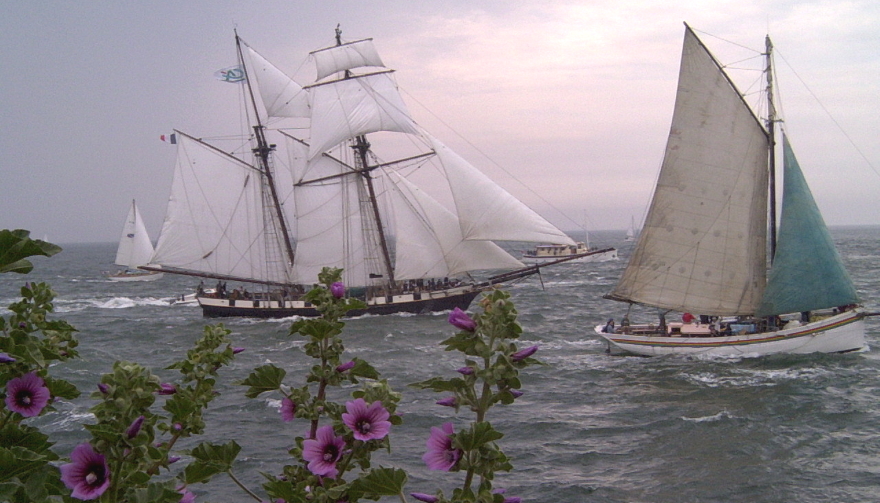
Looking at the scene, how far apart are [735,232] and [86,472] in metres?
26.7

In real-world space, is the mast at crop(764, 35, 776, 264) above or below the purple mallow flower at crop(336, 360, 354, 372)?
above

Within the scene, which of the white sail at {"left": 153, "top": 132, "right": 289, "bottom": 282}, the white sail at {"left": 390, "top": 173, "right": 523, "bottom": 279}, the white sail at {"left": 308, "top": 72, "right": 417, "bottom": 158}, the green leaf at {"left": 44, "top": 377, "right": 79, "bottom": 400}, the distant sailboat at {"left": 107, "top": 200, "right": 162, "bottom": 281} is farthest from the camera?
the distant sailboat at {"left": 107, "top": 200, "right": 162, "bottom": 281}

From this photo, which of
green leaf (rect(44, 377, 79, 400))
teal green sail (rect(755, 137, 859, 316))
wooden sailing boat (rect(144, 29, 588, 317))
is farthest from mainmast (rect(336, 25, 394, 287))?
green leaf (rect(44, 377, 79, 400))

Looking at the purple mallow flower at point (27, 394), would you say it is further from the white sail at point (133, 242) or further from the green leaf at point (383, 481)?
the white sail at point (133, 242)

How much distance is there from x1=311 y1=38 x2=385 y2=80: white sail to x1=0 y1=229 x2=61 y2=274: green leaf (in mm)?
50653

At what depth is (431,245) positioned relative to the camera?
4553cm

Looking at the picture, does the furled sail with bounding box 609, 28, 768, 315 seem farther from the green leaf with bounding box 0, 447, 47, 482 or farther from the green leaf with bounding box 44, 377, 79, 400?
the green leaf with bounding box 0, 447, 47, 482

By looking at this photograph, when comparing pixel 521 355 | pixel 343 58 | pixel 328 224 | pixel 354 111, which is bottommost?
pixel 521 355

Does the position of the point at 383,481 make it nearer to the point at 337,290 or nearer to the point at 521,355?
the point at 521,355

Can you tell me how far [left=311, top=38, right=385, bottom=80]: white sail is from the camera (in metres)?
51.3

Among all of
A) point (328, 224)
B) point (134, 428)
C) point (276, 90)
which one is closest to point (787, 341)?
point (134, 428)

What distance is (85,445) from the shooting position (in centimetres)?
244

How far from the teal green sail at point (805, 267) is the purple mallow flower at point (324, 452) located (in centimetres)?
2586

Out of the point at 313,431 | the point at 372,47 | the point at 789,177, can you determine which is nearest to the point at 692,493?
the point at 313,431
